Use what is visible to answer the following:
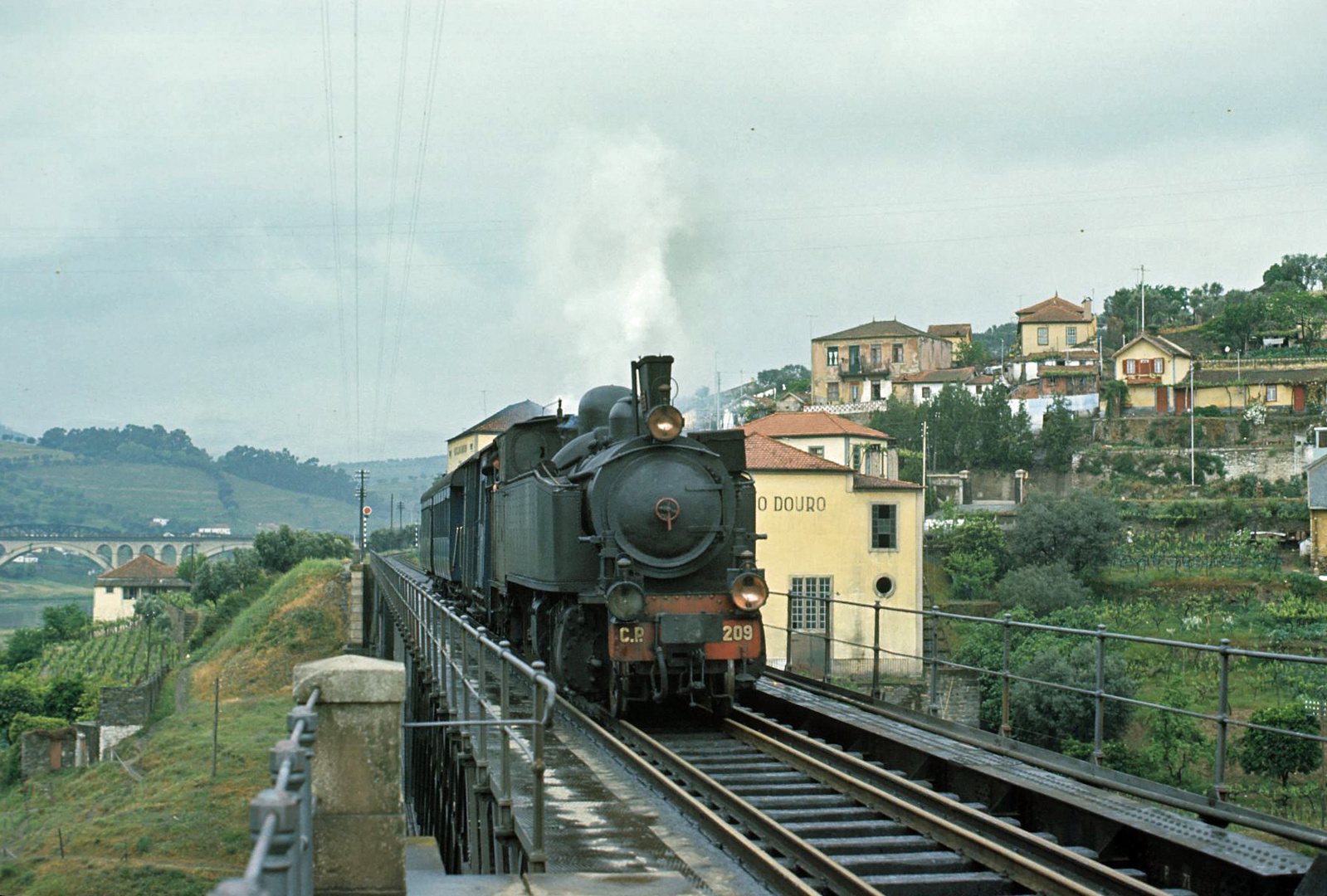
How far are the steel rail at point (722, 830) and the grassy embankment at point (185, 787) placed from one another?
1460cm

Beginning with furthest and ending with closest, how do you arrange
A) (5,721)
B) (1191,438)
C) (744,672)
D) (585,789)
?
(1191,438) → (5,721) → (744,672) → (585,789)

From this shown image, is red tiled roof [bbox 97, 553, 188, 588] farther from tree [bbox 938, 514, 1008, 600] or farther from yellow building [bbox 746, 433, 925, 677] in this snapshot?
yellow building [bbox 746, 433, 925, 677]

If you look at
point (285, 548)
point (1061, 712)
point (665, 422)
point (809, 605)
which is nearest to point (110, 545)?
point (285, 548)

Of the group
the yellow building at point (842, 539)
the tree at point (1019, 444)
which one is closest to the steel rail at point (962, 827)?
the yellow building at point (842, 539)

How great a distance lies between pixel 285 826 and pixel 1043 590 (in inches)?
2085

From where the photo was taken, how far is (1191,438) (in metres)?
73.2

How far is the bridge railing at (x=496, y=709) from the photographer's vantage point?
659 cm

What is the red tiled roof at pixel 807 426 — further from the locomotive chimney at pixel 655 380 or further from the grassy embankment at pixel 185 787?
the locomotive chimney at pixel 655 380

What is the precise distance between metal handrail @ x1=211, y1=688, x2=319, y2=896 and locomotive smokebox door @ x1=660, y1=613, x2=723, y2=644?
712 cm

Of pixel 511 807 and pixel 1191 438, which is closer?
pixel 511 807

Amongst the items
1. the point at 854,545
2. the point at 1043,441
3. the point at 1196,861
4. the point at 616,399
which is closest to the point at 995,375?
the point at 1043,441

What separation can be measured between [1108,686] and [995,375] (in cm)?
6652

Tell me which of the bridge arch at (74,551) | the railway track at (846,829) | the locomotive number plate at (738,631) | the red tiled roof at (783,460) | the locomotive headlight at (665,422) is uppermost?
the red tiled roof at (783,460)

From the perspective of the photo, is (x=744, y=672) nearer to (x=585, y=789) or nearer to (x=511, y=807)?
(x=585, y=789)
